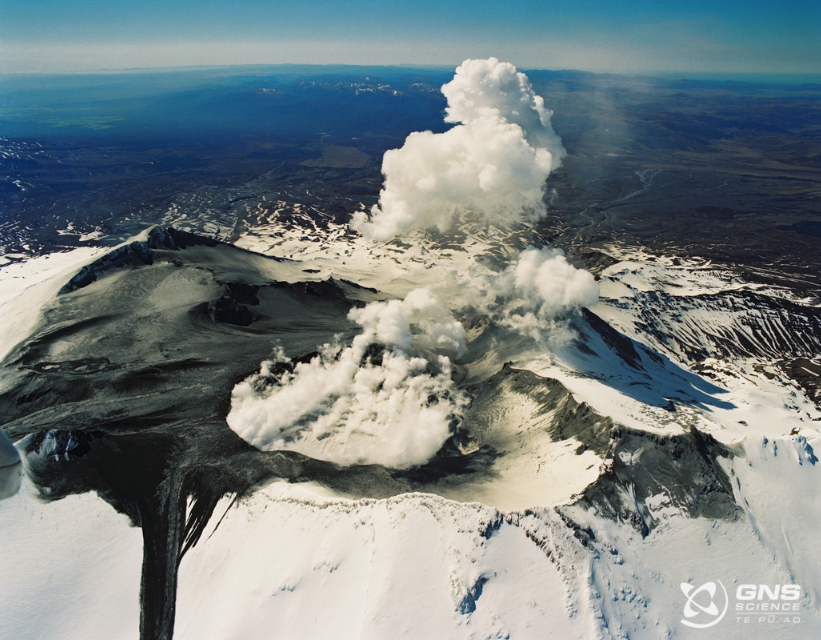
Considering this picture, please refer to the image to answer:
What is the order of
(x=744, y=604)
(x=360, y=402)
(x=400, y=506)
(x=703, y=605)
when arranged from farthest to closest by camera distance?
(x=360, y=402), (x=400, y=506), (x=744, y=604), (x=703, y=605)

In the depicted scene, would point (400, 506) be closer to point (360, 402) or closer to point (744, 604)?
point (360, 402)

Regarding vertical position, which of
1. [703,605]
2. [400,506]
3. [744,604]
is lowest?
[744,604]

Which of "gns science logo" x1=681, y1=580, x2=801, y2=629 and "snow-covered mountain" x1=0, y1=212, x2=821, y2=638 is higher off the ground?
"snow-covered mountain" x1=0, y1=212, x2=821, y2=638

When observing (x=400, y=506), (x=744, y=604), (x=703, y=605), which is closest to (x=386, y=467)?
(x=400, y=506)

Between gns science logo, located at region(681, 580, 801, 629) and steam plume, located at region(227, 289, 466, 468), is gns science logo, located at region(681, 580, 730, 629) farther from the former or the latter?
steam plume, located at region(227, 289, 466, 468)

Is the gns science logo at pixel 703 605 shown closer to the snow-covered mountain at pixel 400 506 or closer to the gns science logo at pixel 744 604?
the gns science logo at pixel 744 604

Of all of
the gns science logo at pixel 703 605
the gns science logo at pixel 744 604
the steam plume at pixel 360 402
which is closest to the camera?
the gns science logo at pixel 703 605

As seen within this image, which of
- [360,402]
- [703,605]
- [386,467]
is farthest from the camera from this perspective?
[360,402]

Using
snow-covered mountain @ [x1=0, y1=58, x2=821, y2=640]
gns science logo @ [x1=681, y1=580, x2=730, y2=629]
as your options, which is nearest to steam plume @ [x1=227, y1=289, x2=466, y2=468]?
snow-covered mountain @ [x1=0, y1=58, x2=821, y2=640]

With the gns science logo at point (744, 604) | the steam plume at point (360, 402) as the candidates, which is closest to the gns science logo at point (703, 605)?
the gns science logo at point (744, 604)

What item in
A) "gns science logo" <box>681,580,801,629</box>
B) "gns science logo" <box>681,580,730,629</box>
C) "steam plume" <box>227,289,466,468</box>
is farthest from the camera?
"steam plume" <box>227,289,466,468</box>

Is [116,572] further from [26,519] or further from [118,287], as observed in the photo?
[118,287]
